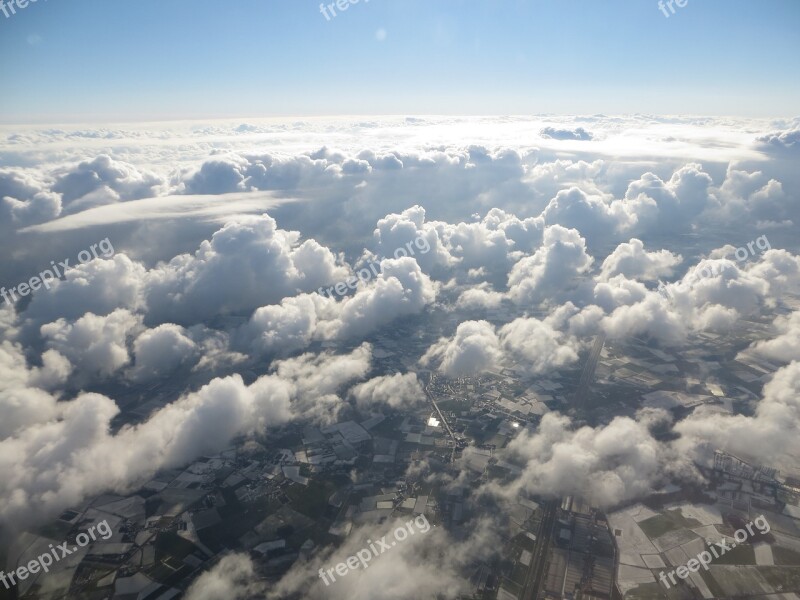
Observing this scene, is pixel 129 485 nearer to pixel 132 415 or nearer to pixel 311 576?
pixel 132 415

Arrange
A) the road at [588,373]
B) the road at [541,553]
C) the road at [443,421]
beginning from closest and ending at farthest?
the road at [541,553]
the road at [443,421]
the road at [588,373]

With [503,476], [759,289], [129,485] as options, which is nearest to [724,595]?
[503,476]

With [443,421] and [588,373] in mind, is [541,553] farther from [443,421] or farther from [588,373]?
[588,373]

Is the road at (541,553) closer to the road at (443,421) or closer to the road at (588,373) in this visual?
the road at (443,421)

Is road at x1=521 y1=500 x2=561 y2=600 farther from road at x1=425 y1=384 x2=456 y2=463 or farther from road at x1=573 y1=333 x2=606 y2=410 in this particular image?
road at x1=573 y1=333 x2=606 y2=410

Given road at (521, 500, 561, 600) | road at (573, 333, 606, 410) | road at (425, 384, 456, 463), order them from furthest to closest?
road at (573, 333, 606, 410)
road at (425, 384, 456, 463)
road at (521, 500, 561, 600)

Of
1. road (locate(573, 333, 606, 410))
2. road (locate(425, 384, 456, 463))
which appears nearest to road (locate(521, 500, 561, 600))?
road (locate(425, 384, 456, 463))

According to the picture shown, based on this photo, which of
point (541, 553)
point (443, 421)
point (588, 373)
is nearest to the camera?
point (541, 553)

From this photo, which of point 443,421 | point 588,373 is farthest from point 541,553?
point 588,373

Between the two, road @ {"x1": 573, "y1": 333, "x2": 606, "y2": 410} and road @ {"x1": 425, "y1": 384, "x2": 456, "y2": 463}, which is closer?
road @ {"x1": 425, "y1": 384, "x2": 456, "y2": 463}

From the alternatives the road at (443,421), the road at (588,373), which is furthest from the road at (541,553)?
the road at (588,373)

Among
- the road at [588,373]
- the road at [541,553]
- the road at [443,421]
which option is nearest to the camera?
the road at [541,553]
